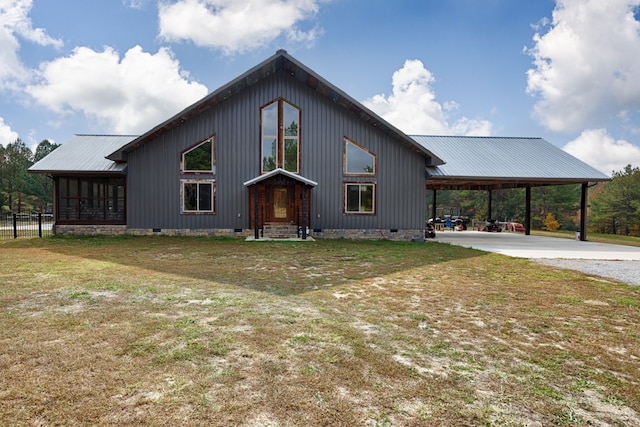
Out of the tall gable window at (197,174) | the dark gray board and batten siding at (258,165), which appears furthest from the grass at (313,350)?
the dark gray board and batten siding at (258,165)

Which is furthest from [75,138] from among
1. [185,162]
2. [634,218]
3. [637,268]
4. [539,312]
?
[634,218]

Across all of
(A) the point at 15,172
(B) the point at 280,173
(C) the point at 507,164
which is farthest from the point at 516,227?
(A) the point at 15,172

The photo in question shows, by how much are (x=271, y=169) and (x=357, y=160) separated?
12.8ft

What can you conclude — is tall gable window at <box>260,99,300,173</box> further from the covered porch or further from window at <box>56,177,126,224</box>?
window at <box>56,177,126,224</box>

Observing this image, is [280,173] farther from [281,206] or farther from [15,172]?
[15,172]

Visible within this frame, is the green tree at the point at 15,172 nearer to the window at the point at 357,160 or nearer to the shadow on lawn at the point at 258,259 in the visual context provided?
the shadow on lawn at the point at 258,259

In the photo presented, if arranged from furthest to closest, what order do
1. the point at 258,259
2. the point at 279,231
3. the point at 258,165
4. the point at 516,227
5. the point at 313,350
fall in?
1. the point at 516,227
2. the point at 258,165
3. the point at 279,231
4. the point at 258,259
5. the point at 313,350

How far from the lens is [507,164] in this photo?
17.6 m

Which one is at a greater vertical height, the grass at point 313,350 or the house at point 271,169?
the house at point 271,169

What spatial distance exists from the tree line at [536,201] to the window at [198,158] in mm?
28460

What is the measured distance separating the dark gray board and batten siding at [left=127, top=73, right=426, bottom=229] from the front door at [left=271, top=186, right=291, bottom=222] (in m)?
1.17

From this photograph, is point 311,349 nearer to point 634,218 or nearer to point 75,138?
point 75,138

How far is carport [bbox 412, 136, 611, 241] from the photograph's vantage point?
1633cm

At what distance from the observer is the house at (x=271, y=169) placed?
50.3 feet
